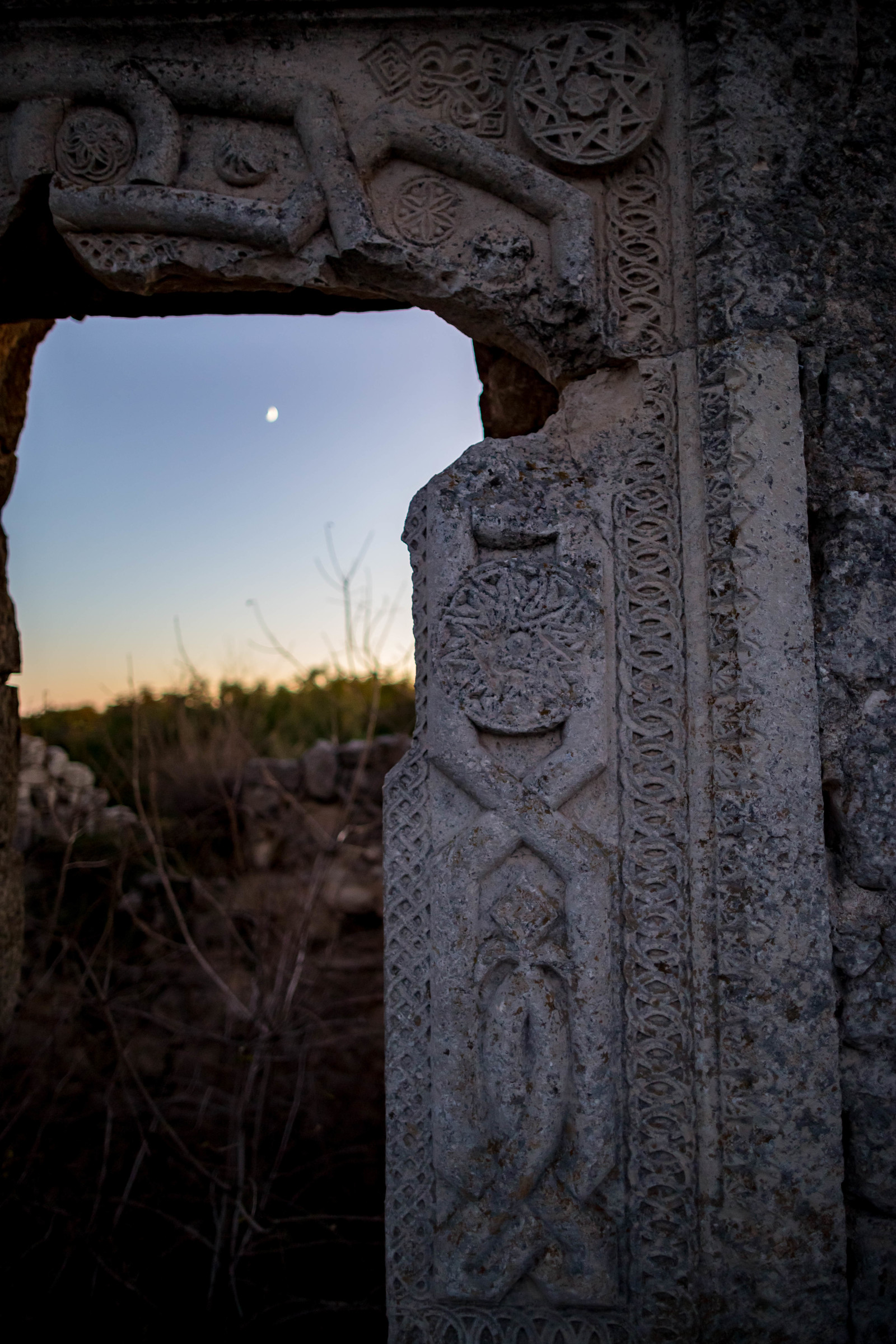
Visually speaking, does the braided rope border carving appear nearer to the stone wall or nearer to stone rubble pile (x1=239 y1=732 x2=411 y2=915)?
the stone wall

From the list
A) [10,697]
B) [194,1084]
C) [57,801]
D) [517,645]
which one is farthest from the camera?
[57,801]

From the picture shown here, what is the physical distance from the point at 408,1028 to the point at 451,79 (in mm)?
2039

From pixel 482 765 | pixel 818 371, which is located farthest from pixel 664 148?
pixel 482 765

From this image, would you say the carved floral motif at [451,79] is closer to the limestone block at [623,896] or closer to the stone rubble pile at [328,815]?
the limestone block at [623,896]

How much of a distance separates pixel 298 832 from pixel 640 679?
13.3 ft

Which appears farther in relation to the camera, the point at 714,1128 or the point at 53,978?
the point at 53,978

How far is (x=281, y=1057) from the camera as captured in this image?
134 inches

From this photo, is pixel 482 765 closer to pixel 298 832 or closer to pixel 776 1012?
pixel 776 1012

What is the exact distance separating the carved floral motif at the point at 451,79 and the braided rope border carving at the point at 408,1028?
1.13 meters

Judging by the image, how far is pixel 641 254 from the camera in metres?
1.86

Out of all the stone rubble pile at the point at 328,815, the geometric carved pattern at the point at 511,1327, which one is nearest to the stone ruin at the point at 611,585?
the geometric carved pattern at the point at 511,1327

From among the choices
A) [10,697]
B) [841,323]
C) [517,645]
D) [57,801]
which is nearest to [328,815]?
[57,801]

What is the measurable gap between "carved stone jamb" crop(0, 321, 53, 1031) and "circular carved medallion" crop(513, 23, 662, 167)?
5.54 feet

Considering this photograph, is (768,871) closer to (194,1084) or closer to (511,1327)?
(511,1327)
